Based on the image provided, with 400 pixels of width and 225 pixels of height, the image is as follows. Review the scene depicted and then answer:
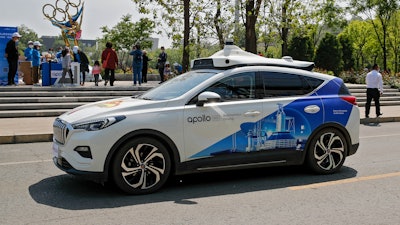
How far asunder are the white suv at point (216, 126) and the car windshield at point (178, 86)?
0.07 feet

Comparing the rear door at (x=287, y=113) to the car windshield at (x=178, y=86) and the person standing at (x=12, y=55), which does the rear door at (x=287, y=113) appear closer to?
the car windshield at (x=178, y=86)

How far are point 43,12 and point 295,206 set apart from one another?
91.0 ft

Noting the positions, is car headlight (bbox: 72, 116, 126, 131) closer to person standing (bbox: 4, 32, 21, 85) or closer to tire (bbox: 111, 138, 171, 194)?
tire (bbox: 111, 138, 171, 194)

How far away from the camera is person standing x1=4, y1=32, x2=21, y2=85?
1750 centimetres

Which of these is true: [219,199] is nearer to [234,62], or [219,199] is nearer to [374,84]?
[234,62]

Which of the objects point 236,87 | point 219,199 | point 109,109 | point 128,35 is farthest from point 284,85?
point 128,35

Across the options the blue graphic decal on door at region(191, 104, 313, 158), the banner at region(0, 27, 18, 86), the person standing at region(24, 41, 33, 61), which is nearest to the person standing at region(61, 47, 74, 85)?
A: the banner at region(0, 27, 18, 86)

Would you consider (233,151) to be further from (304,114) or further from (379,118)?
(379,118)

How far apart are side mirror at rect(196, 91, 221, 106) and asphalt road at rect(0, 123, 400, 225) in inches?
45.5

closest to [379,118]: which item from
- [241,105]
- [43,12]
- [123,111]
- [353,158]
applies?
[353,158]

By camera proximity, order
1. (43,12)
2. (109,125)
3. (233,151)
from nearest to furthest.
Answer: (109,125) < (233,151) < (43,12)

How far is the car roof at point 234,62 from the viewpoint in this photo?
6742 millimetres

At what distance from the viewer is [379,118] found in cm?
1642

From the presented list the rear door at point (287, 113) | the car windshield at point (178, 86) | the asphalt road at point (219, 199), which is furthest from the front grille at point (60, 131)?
the rear door at point (287, 113)
